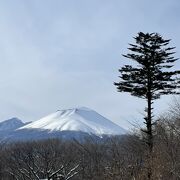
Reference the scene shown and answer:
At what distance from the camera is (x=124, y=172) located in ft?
85.4

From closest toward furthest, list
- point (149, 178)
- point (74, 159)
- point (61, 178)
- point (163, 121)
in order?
point (149, 178)
point (61, 178)
point (163, 121)
point (74, 159)

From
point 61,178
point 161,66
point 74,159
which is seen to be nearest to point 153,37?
point 161,66

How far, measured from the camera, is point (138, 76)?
120 ft

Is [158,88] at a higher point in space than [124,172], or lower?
higher

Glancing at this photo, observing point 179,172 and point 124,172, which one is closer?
point 124,172

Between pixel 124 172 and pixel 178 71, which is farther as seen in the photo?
pixel 178 71

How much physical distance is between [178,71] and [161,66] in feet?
4.39

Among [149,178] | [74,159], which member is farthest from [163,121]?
[74,159]

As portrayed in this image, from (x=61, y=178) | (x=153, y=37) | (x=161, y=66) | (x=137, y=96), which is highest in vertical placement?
(x=153, y=37)

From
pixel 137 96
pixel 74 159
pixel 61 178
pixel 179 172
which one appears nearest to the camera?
pixel 179 172

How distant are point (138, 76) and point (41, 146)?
280ft

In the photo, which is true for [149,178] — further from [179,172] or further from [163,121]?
[163,121]

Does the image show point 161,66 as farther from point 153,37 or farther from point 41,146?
point 41,146

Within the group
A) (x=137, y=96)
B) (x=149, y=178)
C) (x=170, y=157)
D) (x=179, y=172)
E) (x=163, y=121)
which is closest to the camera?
(x=149, y=178)
